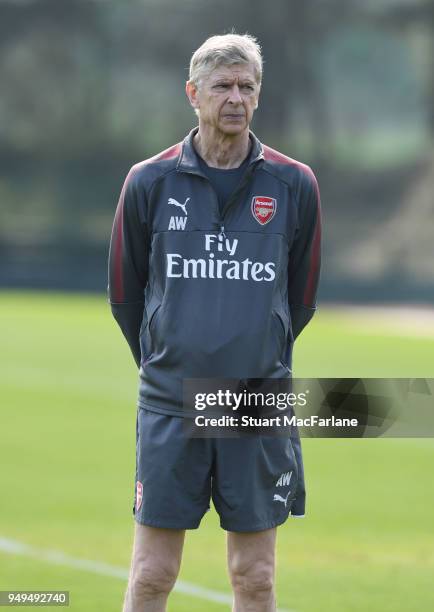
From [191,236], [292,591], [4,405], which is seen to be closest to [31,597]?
[292,591]

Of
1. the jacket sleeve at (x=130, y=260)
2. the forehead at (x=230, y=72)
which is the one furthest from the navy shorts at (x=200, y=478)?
the forehead at (x=230, y=72)

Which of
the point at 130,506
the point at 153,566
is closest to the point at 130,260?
the point at 153,566

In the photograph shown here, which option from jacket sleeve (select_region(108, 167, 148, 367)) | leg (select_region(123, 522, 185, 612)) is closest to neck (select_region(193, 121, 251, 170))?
jacket sleeve (select_region(108, 167, 148, 367))

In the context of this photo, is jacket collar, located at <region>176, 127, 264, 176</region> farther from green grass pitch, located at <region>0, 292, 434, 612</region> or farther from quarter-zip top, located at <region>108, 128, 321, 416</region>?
green grass pitch, located at <region>0, 292, 434, 612</region>

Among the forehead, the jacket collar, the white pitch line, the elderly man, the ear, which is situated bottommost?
the white pitch line

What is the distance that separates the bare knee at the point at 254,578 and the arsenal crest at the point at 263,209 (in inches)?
42.8

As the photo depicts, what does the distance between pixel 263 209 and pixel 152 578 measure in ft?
4.01

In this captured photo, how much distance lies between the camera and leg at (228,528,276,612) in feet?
13.0

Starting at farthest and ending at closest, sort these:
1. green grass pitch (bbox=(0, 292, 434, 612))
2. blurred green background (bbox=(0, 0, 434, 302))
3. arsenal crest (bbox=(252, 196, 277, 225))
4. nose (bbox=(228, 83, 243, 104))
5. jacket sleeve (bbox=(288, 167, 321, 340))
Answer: blurred green background (bbox=(0, 0, 434, 302)) → green grass pitch (bbox=(0, 292, 434, 612)) → jacket sleeve (bbox=(288, 167, 321, 340)) → arsenal crest (bbox=(252, 196, 277, 225)) → nose (bbox=(228, 83, 243, 104))

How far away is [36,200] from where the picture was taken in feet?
111

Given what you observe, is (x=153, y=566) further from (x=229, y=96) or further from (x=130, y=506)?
(x=130, y=506)

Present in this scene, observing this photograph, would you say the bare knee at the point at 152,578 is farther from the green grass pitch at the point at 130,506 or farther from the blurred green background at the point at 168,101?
the blurred green background at the point at 168,101

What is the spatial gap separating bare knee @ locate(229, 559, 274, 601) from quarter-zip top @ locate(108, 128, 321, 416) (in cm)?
53

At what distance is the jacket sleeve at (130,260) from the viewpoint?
4.07 meters
